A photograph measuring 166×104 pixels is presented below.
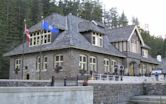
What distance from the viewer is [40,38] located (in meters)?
34.1

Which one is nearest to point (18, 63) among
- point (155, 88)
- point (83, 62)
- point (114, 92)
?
point (83, 62)

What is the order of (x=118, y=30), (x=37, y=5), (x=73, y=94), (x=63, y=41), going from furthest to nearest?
(x=37, y=5) → (x=118, y=30) → (x=63, y=41) → (x=73, y=94)

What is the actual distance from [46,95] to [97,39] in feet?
61.3

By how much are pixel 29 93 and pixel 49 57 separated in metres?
16.8

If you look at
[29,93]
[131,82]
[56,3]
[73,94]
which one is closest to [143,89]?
[131,82]

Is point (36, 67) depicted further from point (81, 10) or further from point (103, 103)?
point (81, 10)

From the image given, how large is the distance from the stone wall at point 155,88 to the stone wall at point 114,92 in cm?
85

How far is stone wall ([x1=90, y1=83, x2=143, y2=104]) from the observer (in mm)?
25062

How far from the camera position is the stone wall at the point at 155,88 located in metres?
32.8

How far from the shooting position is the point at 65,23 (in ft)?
114

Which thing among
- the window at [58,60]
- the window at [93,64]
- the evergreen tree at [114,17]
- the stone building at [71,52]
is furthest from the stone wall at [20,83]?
the evergreen tree at [114,17]

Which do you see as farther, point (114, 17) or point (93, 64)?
point (114, 17)

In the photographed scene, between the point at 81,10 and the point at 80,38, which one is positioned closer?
the point at 80,38

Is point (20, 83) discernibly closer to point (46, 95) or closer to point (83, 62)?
point (46, 95)
